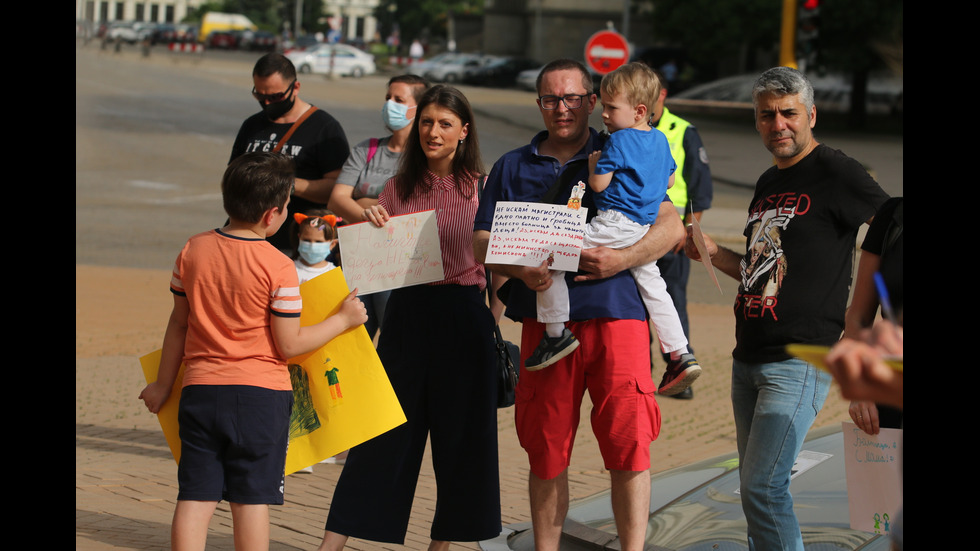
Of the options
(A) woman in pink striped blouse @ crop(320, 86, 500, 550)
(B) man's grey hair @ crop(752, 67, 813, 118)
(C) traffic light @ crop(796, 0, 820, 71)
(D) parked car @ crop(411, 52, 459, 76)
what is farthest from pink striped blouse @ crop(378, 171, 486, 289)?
(D) parked car @ crop(411, 52, 459, 76)

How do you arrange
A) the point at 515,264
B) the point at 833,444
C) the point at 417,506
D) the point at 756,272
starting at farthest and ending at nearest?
the point at 417,506 → the point at 833,444 → the point at 515,264 → the point at 756,272

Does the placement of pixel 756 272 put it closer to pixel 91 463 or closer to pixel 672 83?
pixel 91 463

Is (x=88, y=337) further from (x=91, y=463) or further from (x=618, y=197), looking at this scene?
(x=618, y=197)

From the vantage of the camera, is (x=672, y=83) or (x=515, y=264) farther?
(x=672, y=83)

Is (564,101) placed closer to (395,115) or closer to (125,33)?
(395,115)

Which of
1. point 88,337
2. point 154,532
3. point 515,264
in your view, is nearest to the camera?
point 515,264

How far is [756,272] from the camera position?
3.99 m

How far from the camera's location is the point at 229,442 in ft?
12.4

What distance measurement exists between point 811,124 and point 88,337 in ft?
24.6

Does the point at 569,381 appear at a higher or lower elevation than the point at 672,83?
lower

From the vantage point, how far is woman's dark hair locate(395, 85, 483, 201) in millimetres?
4641

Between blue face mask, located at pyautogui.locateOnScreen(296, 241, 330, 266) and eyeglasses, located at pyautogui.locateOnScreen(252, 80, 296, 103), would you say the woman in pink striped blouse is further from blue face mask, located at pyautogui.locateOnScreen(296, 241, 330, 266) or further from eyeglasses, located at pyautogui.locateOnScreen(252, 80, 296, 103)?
eyeglasses, located at pyautogui.locateOnScreen(252, 80, 296, 103)
